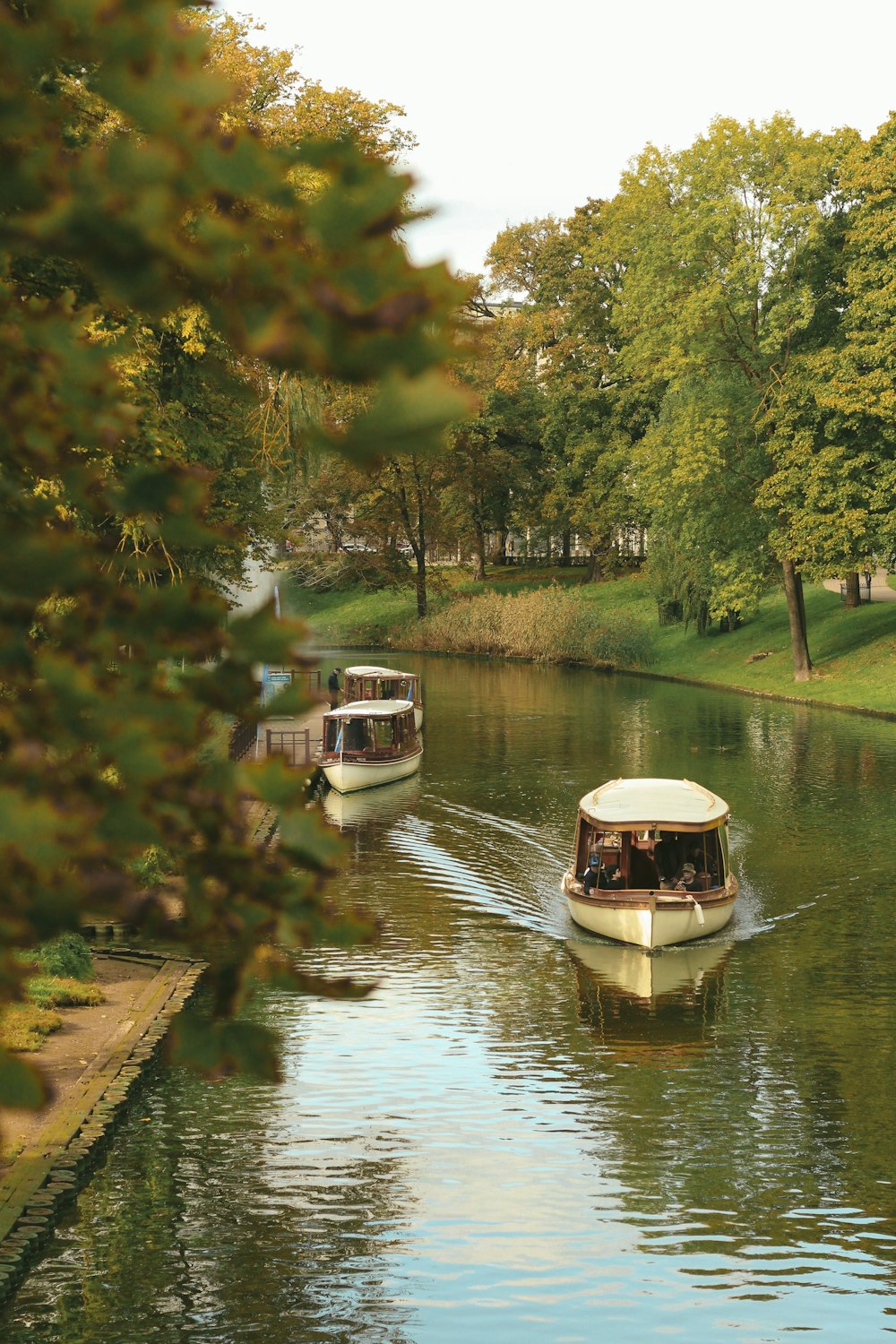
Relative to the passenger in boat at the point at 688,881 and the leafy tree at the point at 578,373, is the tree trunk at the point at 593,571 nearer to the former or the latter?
the leafy tree at the point at 578,373

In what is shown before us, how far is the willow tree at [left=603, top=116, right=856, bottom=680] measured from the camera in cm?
5359

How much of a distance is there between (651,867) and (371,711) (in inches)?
634

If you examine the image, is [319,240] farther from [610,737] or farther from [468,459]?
[468,459]

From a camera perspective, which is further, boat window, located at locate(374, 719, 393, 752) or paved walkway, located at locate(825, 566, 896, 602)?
paved walkway, located at locate(825, 566, 896, 602)

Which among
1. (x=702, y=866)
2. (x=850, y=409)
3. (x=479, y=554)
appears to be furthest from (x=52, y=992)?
(x=479, y=554)

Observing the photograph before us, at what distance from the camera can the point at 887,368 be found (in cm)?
5147

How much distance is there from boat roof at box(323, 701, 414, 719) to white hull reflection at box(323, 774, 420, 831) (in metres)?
1.88

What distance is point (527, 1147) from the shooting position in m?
15.7

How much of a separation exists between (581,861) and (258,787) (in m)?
24.5

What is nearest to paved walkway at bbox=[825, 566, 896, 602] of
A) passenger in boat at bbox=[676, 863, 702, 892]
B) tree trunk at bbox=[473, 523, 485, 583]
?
tree trunk at bbox=[473, 523, 485, 583]

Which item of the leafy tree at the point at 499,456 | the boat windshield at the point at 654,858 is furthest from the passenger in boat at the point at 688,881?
the leafy tree at the point at 499,456

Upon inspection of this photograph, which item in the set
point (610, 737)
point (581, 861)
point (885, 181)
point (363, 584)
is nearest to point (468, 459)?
point (363, 584)

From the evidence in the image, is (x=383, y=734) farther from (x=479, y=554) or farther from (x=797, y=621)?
(x=479, y=554)

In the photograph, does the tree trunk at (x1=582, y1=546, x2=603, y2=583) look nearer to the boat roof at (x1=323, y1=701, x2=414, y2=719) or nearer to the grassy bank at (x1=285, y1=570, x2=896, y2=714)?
the grassy bank at (x1=285, y1=570, x2=896, y2=714)
